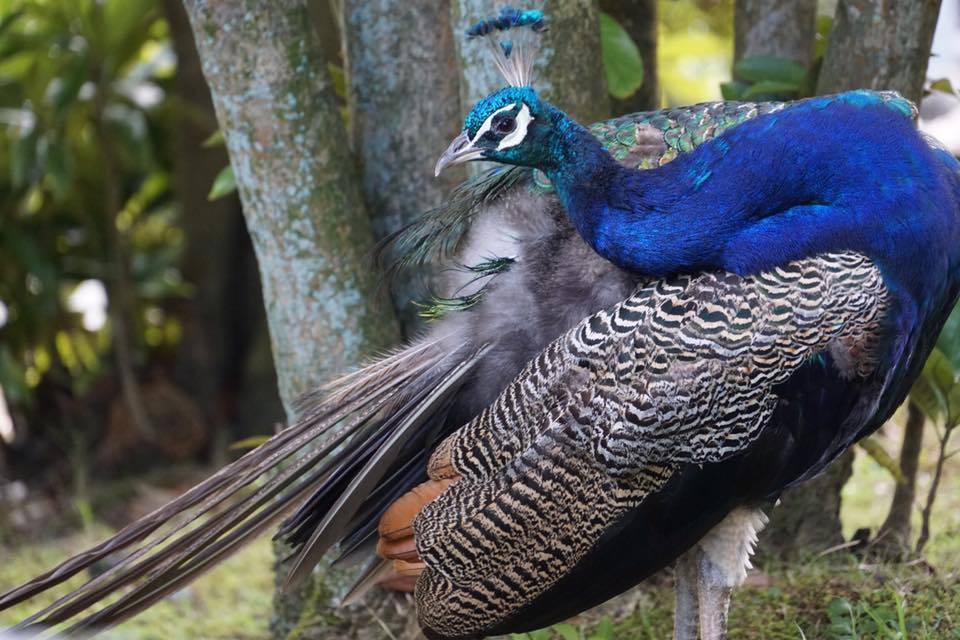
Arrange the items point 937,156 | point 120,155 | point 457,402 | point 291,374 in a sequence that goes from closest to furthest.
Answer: point 937,156 < point 457,402 < point 291,374 < point 120,155

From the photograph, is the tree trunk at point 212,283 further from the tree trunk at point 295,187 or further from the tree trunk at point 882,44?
the tree trunk at point 882,44

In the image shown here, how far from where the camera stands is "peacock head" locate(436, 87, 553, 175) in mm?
2346

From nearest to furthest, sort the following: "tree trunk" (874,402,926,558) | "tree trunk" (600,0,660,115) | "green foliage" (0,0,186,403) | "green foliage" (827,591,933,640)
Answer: "green foliage" (827,591,933,640), "tree trunk" (874,402,926,558), "tree trunk" (600,0,660,115), "green foliage" (0,0,186,403)

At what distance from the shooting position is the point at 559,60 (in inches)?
115

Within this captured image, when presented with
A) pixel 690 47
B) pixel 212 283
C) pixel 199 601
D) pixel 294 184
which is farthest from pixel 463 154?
pixel 690 47

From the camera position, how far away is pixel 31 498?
5461 millimetres

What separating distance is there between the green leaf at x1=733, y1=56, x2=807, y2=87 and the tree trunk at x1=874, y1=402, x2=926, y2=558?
1.08 m

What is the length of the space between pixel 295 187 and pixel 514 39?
2.61ft

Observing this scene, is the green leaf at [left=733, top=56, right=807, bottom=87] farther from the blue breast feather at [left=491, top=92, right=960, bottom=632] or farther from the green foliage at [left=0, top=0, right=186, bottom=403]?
the green foliage at [left=0, top=0, right=186, bottom=403]

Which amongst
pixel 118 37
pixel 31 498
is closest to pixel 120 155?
pixel 118 37

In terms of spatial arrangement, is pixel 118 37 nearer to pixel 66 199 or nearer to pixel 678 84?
pixel 66 199

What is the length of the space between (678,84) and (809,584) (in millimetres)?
4299

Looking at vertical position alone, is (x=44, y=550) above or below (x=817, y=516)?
below

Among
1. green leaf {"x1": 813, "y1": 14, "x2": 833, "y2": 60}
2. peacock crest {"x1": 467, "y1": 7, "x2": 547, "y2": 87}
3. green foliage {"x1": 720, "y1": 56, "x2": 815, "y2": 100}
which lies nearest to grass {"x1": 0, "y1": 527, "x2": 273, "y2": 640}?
peacock crest {"x1": 467, "y1": 7, "x2": 547, "y2": 87}
